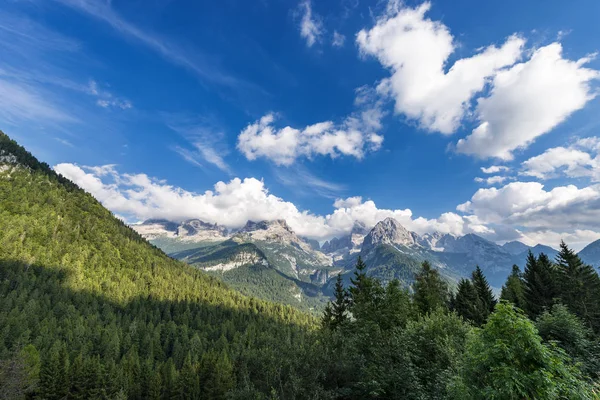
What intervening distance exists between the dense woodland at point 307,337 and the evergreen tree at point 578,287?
0.24 metres

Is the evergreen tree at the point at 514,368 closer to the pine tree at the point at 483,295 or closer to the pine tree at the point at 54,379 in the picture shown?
the pine tree at the point at 483,295

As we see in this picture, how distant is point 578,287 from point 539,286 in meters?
5.67

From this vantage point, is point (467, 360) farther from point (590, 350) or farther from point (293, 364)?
point (590, 350)

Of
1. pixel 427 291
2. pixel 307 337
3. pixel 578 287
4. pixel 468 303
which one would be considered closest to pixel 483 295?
pixel 468 303

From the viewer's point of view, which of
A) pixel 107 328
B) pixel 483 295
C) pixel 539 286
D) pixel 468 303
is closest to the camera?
pixel 539 286

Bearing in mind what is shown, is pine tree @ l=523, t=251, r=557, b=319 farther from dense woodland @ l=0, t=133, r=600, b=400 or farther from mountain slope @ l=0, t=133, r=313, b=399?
mountain slope @ l=0, t=133, r=313, b=399

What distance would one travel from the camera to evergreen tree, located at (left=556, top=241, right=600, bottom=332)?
Result: 50.4 metres

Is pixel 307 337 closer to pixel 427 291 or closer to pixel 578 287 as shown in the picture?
pixel 427 291

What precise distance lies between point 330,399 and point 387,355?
7984 mm

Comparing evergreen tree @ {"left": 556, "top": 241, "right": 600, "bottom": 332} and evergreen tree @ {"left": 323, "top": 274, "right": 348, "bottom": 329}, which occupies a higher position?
evergreen tree @ {"left": 556, "top": 241, "right": 600, "bottom": 332}

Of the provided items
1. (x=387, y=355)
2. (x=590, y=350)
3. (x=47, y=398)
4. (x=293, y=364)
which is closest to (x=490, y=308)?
(x=590, y=350)

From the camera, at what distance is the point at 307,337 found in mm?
55844

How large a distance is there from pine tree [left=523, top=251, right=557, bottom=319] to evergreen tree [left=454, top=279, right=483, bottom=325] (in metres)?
8.93

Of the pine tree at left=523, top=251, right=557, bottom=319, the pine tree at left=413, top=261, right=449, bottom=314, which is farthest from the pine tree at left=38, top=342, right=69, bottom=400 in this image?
the pine tree at left=523, top=251, right=557, bottom=319
